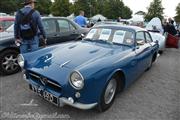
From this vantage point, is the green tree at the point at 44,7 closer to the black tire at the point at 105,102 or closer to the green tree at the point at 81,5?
the green tree at the point at 81,5

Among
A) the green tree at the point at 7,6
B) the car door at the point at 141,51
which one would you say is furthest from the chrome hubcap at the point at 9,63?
the green tree at the point at 7,6

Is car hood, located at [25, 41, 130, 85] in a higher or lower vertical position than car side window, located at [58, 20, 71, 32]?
lower

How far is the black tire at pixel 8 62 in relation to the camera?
513cm

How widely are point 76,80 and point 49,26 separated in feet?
11.8

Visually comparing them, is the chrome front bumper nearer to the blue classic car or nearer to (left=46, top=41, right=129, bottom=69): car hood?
the blue classic car

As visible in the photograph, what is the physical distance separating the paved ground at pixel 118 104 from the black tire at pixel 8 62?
7.2 inches

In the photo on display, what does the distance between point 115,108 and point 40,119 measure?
1321 millimetres

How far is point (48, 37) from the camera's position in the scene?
238 inches

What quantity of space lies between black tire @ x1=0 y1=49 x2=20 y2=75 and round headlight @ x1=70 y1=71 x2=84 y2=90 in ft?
9.32

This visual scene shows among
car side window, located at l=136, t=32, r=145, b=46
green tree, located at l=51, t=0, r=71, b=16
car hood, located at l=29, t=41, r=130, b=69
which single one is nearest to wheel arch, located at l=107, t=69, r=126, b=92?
car hood, located at l=29, t=41, r=130, b=69

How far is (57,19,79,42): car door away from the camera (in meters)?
6.52

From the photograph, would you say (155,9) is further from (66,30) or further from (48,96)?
(48,96)

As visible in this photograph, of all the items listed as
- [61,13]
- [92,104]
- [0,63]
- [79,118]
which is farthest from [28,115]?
[61,13]

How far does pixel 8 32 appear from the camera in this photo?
5.80 m
